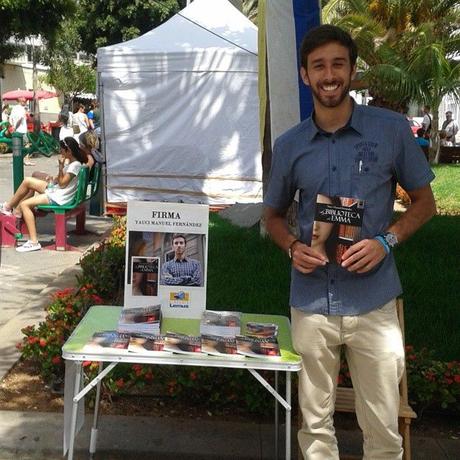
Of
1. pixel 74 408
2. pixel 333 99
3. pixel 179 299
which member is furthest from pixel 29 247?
pixel 333 99

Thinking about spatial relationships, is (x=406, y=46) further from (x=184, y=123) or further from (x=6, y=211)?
(x=6, y=211)

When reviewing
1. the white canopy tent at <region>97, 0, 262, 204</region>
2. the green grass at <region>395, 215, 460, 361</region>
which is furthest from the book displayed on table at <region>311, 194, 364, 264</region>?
the white canopy tent at <region>97, 0, 262, 204</region>

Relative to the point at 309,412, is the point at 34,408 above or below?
below

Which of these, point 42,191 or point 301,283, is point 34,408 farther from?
A: point 42,191

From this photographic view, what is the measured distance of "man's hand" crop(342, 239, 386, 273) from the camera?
288cm

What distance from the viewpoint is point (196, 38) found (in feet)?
44.0

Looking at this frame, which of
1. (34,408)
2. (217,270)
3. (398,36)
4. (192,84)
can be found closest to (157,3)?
(398,36)

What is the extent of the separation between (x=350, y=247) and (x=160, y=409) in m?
2.27

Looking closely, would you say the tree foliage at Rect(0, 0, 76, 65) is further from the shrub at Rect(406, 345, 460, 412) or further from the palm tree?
the shrub at Rect(406, 345, 460, 412)

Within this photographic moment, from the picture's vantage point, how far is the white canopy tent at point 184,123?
43.3 ft

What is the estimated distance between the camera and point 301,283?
3.12 m

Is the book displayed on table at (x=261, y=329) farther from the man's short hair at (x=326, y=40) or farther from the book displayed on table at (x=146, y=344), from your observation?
the man's short hair at (x=326, y=40)

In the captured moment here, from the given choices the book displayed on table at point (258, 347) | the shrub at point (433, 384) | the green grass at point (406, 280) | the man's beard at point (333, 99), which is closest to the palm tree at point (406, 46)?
the green grass at point (406, 280)

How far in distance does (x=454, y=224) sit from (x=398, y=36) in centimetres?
1083
